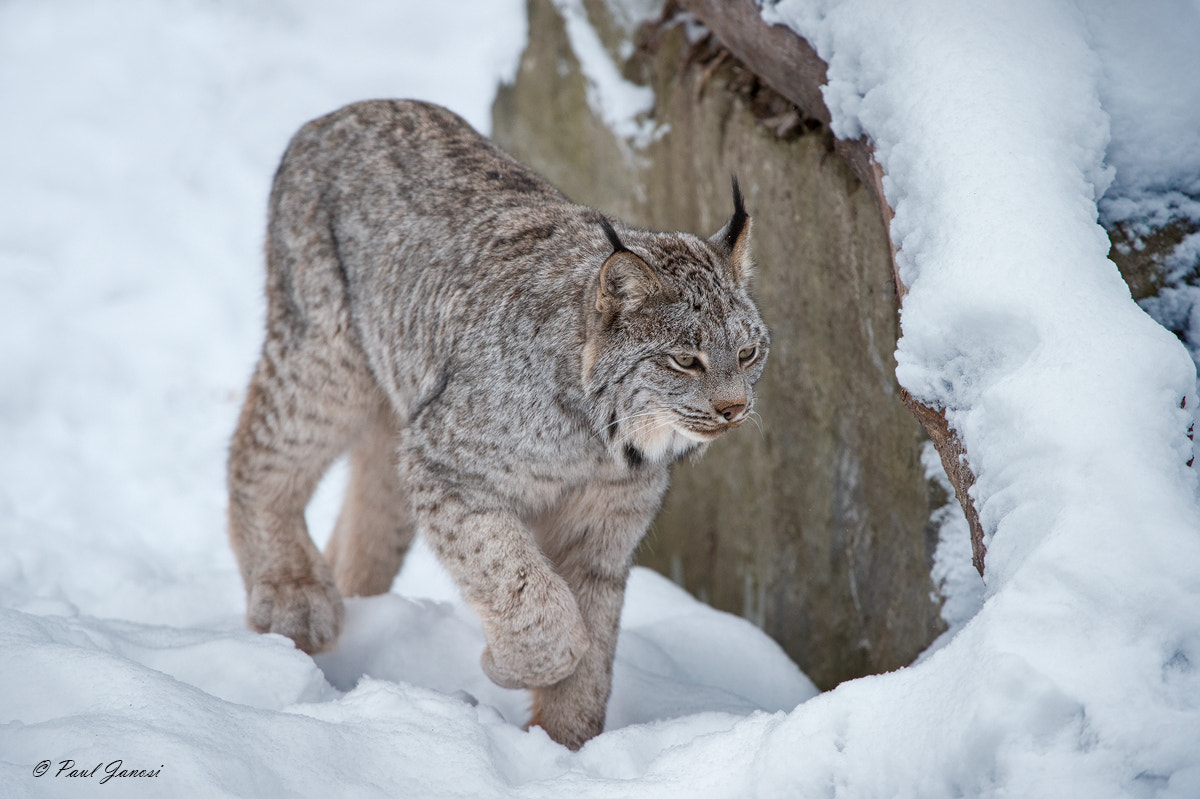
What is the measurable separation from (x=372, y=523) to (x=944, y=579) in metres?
2.41

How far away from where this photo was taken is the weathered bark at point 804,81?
8.38 ft

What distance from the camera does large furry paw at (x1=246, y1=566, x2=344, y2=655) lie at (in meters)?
3.89

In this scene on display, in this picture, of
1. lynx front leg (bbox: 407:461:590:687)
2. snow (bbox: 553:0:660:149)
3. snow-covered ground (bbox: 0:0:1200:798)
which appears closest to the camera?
snow-covered ground (bbox: 0:0:1200:798)

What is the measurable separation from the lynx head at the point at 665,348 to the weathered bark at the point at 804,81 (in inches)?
19.2

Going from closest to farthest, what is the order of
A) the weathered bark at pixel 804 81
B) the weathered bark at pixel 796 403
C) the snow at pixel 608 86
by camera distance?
the weathered bark at pixel 804 81 < the weathered bark at pixel 796 403 < the snow at pixel 608 86

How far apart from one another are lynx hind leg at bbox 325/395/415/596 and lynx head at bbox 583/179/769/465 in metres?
1.67

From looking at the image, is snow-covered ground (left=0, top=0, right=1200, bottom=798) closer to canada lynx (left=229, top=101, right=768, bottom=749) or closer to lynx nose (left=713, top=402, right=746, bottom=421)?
canada lynx (left=229, top=101, right=768, bottom=749)

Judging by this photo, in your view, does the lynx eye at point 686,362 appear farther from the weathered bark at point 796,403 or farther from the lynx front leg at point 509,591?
the weathered bark at point 796,403

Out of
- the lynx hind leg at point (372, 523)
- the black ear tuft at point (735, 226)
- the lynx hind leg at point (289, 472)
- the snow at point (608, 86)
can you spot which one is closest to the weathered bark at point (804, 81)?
the black ear tuft at point (735, 226)

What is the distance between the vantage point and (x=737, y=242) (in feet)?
10.7

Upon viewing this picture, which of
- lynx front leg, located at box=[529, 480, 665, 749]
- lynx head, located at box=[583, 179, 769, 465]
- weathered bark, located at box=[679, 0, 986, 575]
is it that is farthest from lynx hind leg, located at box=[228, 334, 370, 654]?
weathered bark, located at box=[679, 0, 986, 575]

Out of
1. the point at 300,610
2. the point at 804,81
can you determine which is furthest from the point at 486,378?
the point at 804,81

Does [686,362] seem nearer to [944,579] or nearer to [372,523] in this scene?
[944,579]

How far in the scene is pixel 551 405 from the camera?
3217 millimetres
